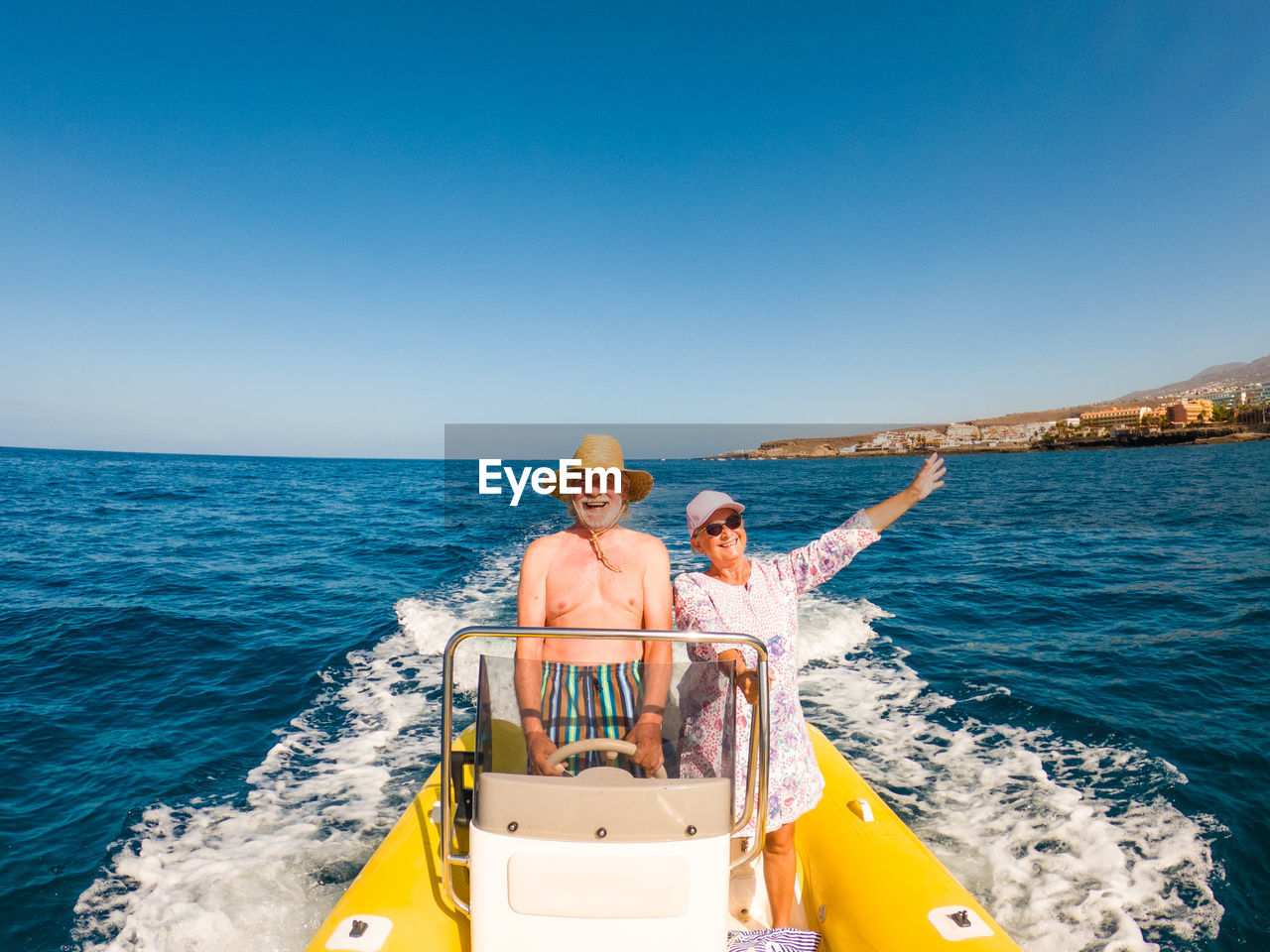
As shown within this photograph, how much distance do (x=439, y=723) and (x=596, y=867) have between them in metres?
5.19

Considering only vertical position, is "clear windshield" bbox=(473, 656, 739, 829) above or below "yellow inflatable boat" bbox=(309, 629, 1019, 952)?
above

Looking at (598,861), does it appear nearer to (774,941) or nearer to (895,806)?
(774,941)

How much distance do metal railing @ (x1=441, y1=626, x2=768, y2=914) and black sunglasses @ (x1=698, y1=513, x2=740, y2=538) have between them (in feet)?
1.59

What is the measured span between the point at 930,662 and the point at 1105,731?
2.05 metres

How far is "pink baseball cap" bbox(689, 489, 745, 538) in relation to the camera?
97.6 inches

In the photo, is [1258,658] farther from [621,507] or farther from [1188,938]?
[621,507]

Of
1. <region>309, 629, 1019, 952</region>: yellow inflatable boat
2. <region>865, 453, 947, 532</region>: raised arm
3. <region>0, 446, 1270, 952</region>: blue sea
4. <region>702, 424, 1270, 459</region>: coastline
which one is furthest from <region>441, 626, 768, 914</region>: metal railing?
<region>702, 424, 1270, 459</region>: coastline

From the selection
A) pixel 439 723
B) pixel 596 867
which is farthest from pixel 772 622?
pixel 439 723

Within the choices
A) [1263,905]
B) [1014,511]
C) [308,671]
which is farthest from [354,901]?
[1014,511]

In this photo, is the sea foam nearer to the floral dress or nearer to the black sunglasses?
the floral dress

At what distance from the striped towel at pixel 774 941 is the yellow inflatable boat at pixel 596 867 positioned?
0.22 metres

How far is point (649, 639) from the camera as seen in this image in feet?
6.64

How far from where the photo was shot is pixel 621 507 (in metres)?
2.66

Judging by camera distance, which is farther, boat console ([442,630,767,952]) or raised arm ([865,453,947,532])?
raised arm ([865,453,947,532])
